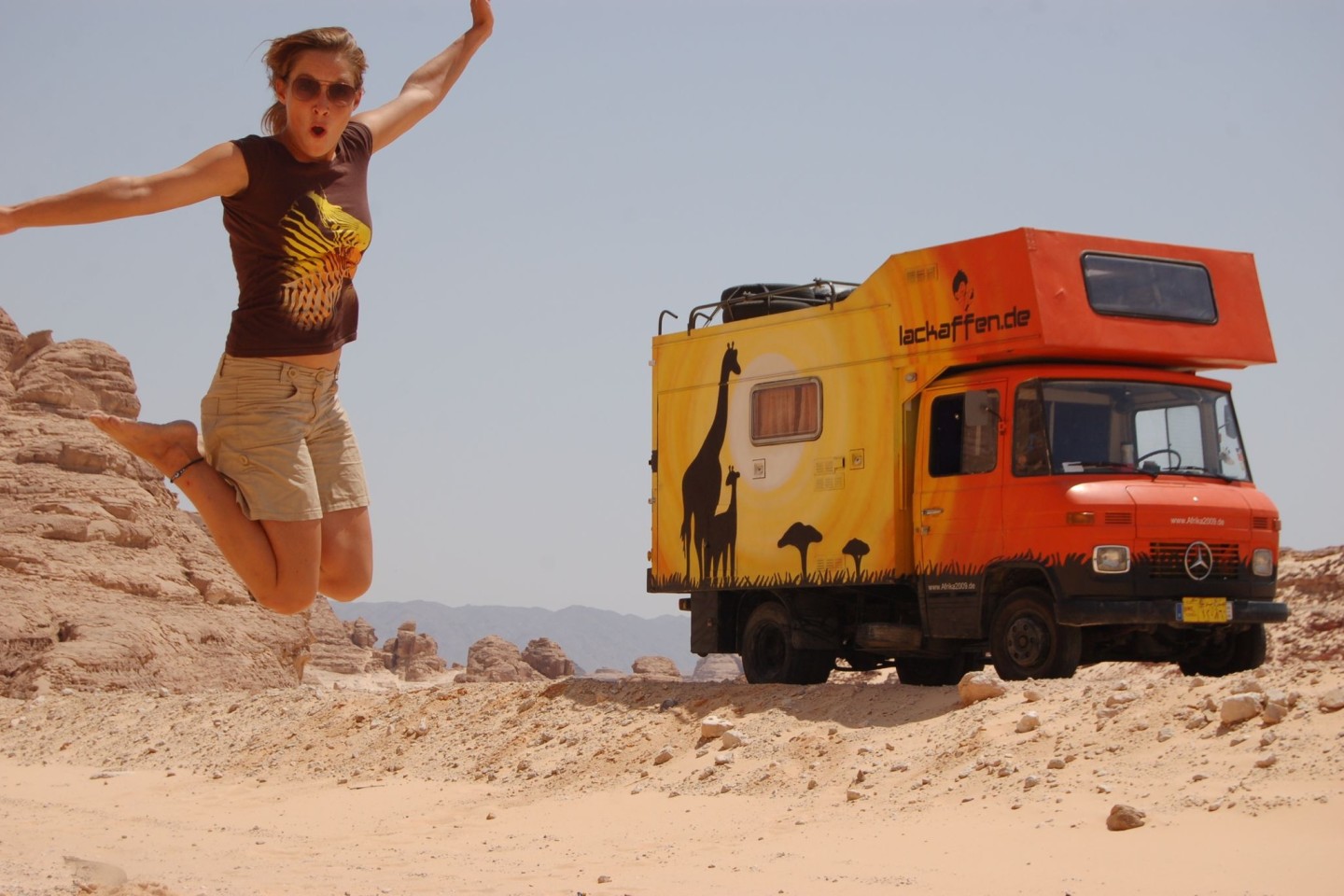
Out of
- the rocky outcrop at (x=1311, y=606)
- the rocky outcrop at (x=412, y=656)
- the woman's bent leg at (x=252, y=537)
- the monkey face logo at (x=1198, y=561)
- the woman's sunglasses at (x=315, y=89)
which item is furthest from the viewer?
the rocky outcrop at (x=412, y=656)

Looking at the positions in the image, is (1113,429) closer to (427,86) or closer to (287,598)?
(427,86)

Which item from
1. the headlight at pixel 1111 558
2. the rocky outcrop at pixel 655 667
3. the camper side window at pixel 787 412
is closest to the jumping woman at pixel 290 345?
the headlight at pixel 1111 558

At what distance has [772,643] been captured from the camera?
1652cm

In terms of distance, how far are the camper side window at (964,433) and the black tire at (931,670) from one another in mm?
3262

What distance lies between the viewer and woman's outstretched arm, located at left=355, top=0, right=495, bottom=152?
640 centimetres

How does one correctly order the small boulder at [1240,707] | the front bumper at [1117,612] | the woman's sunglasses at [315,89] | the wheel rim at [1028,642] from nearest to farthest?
the woman's sunglasses at [315,89]
the small boulder at [1240,707]
the front bumper at [1117,612]
the wheel rim at [1028,642]

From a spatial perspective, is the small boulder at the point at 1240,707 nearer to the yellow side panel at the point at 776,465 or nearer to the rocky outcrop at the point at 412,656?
the yellow side panel at the point at 776,465

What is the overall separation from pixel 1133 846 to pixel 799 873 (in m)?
1.79

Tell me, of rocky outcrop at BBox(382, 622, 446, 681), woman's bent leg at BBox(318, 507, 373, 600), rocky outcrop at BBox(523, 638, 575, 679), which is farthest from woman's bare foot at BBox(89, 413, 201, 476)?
rocky outcrop at BBox(523, 638, 575, 679)

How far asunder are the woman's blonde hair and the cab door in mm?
8618

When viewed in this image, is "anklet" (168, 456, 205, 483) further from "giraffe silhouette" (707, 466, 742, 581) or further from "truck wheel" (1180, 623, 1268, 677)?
"giraffe silhouette" (707, 466, 742, 581)

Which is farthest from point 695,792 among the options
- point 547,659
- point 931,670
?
point 547,659

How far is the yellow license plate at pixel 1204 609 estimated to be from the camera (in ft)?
42.6

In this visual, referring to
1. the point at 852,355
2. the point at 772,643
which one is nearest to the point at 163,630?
the point at 772,643
